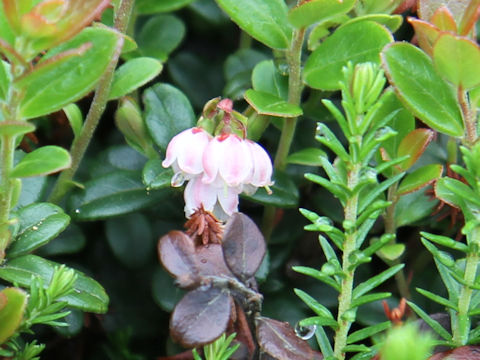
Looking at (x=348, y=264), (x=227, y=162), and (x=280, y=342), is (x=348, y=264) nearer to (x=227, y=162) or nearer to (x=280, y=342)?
(x=280, y=342)

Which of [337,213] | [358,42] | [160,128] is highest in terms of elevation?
[358,42]

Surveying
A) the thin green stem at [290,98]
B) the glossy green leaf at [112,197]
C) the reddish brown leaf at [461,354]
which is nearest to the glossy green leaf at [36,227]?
the glossy green leaf at [112,197]

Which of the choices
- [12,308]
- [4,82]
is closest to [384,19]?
[4,82]

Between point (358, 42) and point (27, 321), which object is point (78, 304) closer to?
point (27, 321)

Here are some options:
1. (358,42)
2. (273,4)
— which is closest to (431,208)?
(358,42)

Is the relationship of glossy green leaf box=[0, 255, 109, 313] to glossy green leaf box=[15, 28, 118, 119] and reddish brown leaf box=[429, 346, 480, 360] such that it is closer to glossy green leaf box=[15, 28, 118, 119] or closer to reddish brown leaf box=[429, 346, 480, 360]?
glossy green leaf box=[15, 28, 118, 119]

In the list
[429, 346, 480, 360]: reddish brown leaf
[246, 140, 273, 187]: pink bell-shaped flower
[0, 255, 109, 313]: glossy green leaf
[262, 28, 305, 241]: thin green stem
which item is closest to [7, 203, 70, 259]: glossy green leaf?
[0, 255, 109, 313]: glossy green leaf
